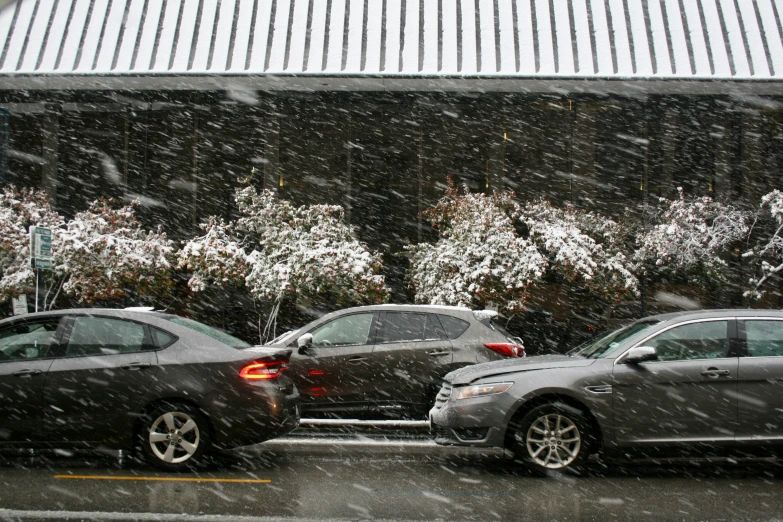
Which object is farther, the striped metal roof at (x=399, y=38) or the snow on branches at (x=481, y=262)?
the striped metal roof at (x=399, y=38)

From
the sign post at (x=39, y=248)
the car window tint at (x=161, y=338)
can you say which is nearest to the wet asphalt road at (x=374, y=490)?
the car window tint at (x=161, y=338)

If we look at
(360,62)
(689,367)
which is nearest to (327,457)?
(689,367)

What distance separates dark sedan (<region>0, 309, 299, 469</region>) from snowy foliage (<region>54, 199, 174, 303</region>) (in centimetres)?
805

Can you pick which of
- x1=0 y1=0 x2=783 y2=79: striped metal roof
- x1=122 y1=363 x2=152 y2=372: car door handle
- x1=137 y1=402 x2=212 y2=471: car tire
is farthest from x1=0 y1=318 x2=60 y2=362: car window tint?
x1=0 y1=0 x2=783 y2=79: striped metal roof

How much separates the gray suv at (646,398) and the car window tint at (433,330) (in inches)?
102

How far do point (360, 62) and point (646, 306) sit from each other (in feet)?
29.1

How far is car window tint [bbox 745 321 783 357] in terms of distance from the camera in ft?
24.7

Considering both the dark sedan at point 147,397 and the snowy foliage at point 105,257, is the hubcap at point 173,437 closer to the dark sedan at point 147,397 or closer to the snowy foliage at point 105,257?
the dark sedan at point 147,397

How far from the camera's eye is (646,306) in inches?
726

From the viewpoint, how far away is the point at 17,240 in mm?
15438

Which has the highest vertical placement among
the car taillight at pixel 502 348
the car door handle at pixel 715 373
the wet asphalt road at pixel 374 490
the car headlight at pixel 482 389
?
the car taillight at pixel 502 348

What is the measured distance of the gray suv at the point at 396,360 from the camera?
1021 cm

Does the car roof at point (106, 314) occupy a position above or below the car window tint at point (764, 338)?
above

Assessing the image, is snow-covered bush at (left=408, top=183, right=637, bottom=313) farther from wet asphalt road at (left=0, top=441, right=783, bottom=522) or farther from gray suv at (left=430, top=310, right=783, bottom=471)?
gray suv at (left=430, top=310, right=783, bottom=471)
